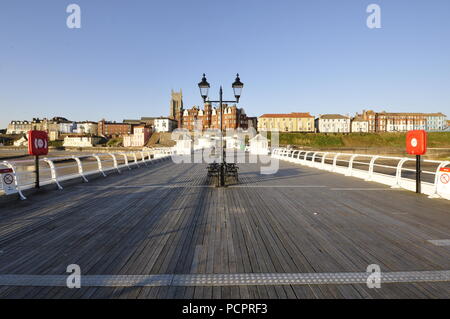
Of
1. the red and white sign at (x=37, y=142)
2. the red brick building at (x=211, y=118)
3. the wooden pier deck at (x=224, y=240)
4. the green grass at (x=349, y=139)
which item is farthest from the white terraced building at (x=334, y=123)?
the red and white sign at (x=37, y=142)

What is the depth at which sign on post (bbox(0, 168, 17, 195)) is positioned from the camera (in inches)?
309

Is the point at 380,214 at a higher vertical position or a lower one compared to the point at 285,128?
lower

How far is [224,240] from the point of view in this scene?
14.9 ft

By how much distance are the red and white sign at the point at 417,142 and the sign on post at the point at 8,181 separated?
1268cm

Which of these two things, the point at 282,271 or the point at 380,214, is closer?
the point at 282,271

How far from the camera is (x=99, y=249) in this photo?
4180 millimetres

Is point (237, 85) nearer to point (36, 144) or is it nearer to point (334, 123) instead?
point (36, 144)

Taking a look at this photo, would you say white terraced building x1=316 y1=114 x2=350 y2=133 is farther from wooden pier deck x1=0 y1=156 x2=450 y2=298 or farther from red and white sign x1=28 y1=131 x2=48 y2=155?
red and white sign x1=28 y1=131 x2=48 y2=155

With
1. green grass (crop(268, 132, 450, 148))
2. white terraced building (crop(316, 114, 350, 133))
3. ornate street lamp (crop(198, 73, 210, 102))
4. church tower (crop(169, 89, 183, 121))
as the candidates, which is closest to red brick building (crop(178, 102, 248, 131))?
church tower (crop(169, 89, 183, 121))

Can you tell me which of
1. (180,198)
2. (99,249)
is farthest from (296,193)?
(99,249)

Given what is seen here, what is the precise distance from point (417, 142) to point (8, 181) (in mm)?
13149

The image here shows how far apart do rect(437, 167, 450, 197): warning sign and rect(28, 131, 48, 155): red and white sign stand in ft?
43.5

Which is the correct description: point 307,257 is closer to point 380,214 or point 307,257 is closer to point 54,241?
point 380,214
